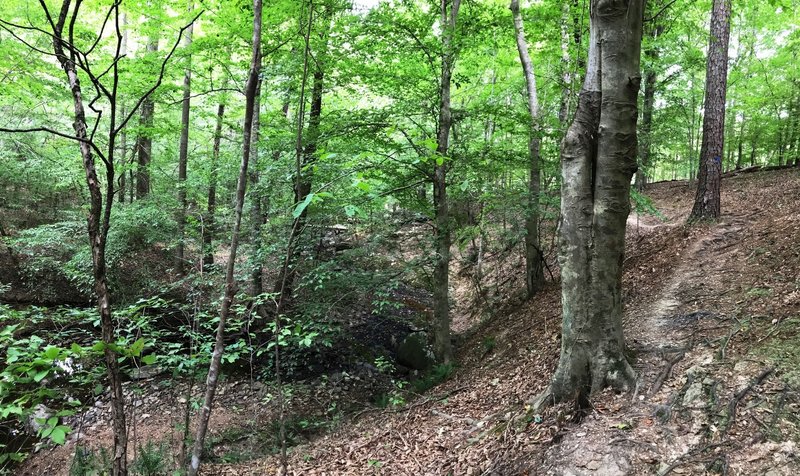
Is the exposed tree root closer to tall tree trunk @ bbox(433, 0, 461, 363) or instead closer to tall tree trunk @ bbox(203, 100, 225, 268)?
tall tree trunk @ bbox(433, 0, 461, 363)

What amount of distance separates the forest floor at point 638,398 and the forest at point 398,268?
34mm

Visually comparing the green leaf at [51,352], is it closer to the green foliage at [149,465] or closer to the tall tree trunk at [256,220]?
the green foliage at [149,465]

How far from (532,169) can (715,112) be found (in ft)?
14.2

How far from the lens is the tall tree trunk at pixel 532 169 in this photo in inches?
331

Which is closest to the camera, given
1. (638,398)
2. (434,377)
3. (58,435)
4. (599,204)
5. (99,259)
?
(58,435)

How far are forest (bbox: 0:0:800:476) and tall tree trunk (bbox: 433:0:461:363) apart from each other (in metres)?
0.06

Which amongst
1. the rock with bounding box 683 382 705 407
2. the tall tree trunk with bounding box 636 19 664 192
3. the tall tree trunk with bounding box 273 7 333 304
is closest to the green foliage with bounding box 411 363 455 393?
the tall tree trunk with bounding box 273 7 333 304

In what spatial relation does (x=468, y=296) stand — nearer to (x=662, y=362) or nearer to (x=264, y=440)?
(x=264, y=440)

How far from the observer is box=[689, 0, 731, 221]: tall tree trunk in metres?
8.79

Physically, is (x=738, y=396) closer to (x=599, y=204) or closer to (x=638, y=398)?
(x=638, y=398)

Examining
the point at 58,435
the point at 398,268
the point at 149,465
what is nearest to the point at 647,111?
the point at 398,268

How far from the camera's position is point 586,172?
435 cm

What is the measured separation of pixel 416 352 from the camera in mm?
9508

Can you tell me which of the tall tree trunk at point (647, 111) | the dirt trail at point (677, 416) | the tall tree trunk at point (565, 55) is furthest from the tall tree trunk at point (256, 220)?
the tall tree trunk at point (647, 111)
